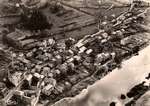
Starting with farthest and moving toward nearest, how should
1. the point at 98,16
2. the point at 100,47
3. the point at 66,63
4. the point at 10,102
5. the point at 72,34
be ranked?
the point at 98,16 < the point at 72,34 < the point at 100,47 < the point at 66,63 < the point at 10,102

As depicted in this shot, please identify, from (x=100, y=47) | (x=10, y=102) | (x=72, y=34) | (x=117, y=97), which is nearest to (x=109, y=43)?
(x=100, y=47)

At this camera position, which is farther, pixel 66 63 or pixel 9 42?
pixel 9 42

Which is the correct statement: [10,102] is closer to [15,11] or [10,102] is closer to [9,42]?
[9,42]

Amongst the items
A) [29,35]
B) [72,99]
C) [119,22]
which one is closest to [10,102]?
[72,99]

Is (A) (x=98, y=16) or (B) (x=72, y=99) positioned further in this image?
(A) (x=98, y=16)

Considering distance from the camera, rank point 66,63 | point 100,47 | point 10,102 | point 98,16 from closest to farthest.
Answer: point 10,102
point 66,63
point 100,47
point 98,16

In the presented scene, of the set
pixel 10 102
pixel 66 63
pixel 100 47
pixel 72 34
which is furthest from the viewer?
pixel 72 34

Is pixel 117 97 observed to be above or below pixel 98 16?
below

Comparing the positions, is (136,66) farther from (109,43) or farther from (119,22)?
(119,22)

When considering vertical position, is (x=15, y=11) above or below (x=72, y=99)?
above
